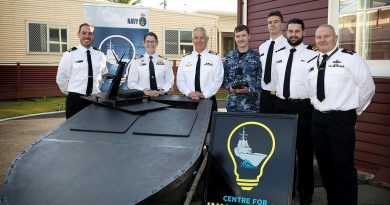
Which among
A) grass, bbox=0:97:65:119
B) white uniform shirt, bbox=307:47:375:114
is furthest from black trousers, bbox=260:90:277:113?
grass, bbox=0:97:65:119

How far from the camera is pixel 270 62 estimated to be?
14.5ft

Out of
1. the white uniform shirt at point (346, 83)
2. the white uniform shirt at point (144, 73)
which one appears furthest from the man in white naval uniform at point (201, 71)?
the white uniform shirt at point (346, 83)

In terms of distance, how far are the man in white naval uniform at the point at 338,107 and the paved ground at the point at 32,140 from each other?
2.56 ft

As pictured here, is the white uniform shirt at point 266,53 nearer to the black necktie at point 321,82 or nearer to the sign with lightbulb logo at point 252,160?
the black necktie at point 321,82

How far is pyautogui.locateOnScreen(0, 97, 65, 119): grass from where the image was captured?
12.2m

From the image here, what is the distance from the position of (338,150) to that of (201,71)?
1.84 meters

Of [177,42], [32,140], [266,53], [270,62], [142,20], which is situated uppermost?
[177,42]

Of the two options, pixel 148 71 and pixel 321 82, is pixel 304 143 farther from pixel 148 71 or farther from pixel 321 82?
pixel 148 71

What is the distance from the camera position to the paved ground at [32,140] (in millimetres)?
4328

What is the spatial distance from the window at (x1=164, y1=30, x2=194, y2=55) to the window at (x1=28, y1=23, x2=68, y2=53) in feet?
15.9

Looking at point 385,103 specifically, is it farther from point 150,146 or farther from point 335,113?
point 150,146

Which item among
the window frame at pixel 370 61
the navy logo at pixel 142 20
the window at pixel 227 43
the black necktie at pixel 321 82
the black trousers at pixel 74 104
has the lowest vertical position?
the black trousers at pixel 74 104

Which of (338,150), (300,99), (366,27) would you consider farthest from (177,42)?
(338,150)

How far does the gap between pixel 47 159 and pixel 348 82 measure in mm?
2668
